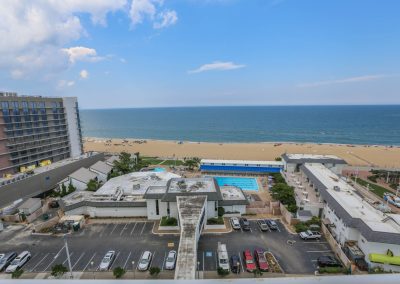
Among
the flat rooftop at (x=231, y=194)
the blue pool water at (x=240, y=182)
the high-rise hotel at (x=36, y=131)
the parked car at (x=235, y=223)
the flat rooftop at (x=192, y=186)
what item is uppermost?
the high-rise hotel at (x=36, y=131)

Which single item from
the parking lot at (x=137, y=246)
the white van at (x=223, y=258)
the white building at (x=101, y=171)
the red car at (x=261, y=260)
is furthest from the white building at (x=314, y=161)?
the white building at (x=101, y=171)

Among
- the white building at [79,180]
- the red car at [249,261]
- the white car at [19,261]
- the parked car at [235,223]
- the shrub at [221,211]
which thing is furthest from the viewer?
the white building at [79,180]

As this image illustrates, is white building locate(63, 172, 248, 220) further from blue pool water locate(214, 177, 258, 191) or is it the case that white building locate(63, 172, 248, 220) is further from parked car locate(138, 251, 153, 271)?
blue pool water locate(214, 177, 258, 191)

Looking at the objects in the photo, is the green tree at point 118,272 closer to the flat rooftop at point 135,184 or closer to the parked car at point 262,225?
the flat rooftop at point 135,184

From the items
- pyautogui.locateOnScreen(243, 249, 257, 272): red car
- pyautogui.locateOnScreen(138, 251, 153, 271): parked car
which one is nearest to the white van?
pyautogui.locateOnScreen(243, 249, 257, 272): red car

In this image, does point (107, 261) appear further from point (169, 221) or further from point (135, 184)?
point (135, 184)

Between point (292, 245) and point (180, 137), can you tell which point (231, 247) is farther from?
point (180, 137)
